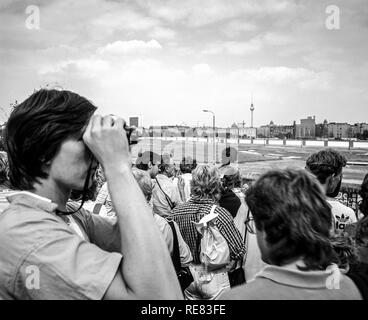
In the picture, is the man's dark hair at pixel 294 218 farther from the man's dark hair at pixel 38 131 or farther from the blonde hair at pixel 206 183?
the blonde hair at pixel 206 183

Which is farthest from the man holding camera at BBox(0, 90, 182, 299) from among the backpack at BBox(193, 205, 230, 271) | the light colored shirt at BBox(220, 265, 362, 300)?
the backpack at BBox(193, 205, 230, 271)

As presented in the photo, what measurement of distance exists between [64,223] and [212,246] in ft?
7.18

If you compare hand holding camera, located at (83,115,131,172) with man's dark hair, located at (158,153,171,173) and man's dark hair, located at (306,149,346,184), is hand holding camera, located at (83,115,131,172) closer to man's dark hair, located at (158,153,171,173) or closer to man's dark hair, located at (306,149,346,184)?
man's dark hair, located at (306,149,346,184)

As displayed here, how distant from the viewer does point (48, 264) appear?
867mm

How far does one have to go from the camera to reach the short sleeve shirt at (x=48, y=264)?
0.87m

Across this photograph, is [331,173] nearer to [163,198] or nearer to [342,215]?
[342,215]

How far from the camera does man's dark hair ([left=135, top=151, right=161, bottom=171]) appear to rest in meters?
6.64

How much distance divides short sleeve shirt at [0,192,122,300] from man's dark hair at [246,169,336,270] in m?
0.79

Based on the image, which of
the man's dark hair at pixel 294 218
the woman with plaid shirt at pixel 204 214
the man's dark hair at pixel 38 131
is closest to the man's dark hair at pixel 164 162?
the woman with plaid shirt at pixel 204 214

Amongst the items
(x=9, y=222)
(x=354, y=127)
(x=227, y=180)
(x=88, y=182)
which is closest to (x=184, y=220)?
(x=227, y=180)

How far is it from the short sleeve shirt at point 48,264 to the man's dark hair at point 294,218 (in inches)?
31.3

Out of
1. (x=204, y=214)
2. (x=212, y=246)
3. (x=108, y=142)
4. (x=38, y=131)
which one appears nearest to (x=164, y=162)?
(x=204, y=214)

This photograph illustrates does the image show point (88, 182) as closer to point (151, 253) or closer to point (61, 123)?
point (61, 123)

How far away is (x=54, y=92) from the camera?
1186 mm
